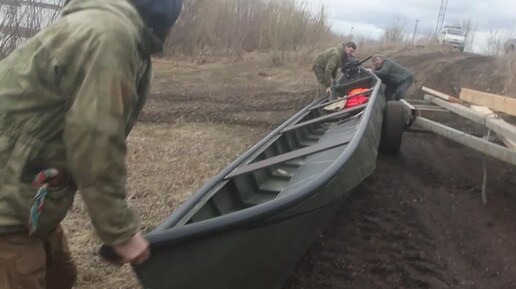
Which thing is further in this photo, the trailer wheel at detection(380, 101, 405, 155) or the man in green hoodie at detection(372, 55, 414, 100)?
the man in green hoodie at detection(372, 55, 414, 100)

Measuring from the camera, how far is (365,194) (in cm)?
608

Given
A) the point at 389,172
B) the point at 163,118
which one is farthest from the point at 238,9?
the point at 389,172

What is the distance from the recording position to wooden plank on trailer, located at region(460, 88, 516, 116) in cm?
636

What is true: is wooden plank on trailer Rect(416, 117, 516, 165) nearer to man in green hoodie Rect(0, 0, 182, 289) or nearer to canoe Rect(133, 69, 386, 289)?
canoe Rect(133, 69, 386, 289)

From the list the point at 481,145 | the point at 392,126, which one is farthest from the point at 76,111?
the point at 392,126

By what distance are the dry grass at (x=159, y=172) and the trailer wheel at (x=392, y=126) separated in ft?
6.82

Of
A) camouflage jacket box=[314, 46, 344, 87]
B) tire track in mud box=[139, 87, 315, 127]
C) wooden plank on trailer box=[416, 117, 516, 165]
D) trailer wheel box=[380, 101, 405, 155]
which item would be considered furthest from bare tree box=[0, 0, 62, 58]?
wooden plank on trailer box=[416, 117, 516, 165]

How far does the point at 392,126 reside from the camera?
7.50 meters

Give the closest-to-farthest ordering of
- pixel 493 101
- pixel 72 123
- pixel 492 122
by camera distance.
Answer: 1. pixel 72 123
2. pixel 492 122
3. pixel 493 101

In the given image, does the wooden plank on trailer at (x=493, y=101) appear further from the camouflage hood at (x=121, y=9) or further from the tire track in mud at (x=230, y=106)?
the camouflage hood at (x=121, y=9)

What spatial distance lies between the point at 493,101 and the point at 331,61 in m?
4.11

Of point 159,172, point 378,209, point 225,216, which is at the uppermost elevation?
point 225,216

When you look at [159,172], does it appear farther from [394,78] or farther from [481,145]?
[394,78]

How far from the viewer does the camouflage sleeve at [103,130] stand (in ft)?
5.58
